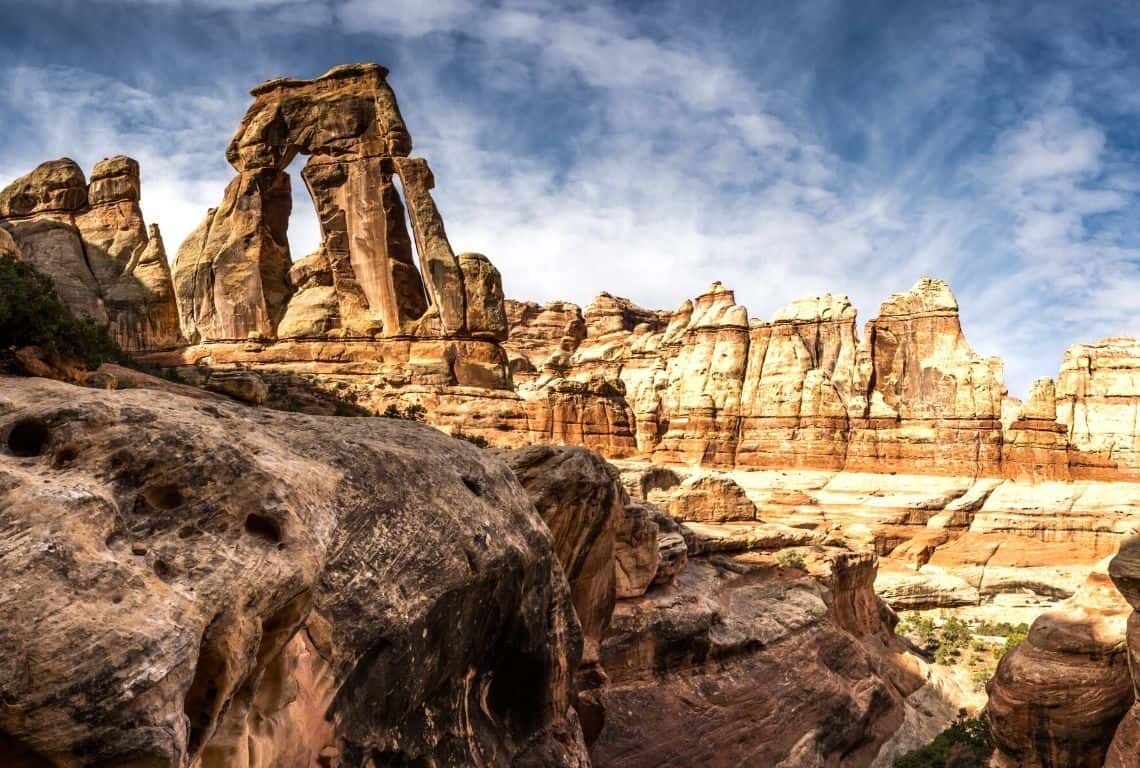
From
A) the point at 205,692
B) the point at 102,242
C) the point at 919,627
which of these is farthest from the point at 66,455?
the point at 919,627

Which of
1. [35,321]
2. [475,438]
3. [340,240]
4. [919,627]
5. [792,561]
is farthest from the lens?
[340,240]

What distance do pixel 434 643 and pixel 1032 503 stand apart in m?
48.0

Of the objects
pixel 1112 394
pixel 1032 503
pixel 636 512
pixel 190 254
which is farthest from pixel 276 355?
pixel 1112 394

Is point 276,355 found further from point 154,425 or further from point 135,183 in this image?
point 154,425

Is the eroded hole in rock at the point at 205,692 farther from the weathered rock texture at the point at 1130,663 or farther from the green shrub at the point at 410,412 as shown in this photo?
A: the green shrub at the point at 410,412

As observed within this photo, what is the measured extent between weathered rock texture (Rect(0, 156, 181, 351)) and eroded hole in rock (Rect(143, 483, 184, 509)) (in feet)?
89.9

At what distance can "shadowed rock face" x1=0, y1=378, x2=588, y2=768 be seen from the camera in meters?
4.23

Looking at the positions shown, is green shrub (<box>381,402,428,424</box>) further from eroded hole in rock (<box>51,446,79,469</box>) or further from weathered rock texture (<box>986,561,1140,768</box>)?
eroded hole in rock (<box>51,446,79,469</box>)

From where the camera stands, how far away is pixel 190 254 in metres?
34.5

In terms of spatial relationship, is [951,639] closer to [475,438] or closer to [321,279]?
[475,438]

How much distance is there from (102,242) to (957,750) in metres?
33.6

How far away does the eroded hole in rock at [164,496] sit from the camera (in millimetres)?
5438

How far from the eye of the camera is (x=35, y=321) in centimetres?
1032

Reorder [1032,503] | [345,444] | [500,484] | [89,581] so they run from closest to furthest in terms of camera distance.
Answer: [89,581] → [345,444] → [500,484] → [1032,503]
